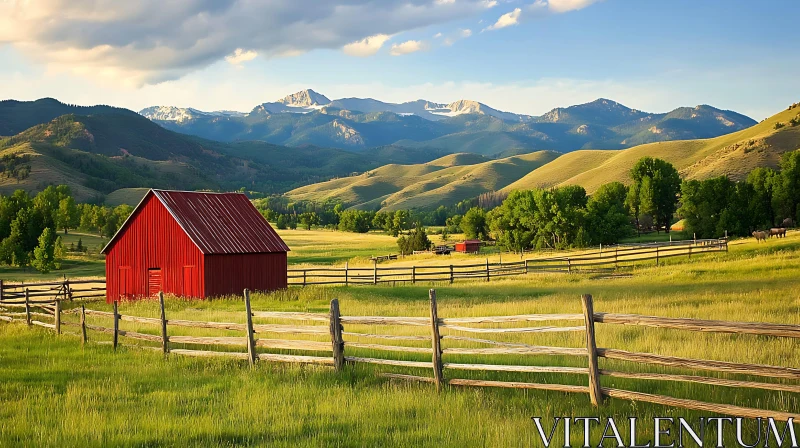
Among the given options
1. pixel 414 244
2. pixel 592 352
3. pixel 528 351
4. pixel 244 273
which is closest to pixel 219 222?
pixel 244 273

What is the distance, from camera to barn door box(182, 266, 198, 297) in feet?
122

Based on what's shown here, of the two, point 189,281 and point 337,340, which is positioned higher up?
point 337,340

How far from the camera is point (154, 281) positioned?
39.1 metres

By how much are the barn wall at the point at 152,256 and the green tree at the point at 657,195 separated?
3086 inches

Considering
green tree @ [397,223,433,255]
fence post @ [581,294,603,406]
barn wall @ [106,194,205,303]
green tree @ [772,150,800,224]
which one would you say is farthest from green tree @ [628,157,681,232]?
fence post @ [581,294,603,406]

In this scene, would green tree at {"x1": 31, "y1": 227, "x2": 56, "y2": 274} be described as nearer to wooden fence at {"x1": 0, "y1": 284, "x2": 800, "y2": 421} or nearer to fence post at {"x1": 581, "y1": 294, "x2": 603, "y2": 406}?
wooden fence at {"x1": 0, "y1": 284, "x2": 800, "y2": 421}

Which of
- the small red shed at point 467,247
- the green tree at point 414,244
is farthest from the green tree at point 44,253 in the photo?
the small red shed at point 467,247

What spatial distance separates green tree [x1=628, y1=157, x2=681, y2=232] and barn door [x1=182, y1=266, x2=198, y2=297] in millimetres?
78469

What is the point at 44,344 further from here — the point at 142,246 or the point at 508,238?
the point at 508,238

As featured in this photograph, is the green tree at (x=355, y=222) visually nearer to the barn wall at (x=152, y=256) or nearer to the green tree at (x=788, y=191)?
the green tree at (x=788, y=191)

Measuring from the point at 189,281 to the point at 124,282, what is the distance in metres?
5.44

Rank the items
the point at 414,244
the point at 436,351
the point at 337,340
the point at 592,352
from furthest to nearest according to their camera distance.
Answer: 1. the point at 414,244
2. the point at 337,340
3. the point at 436,351
4. the point at 592,352

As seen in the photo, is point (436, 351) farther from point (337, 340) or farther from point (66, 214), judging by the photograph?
point (66, 214)

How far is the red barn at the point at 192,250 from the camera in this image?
123 ft
